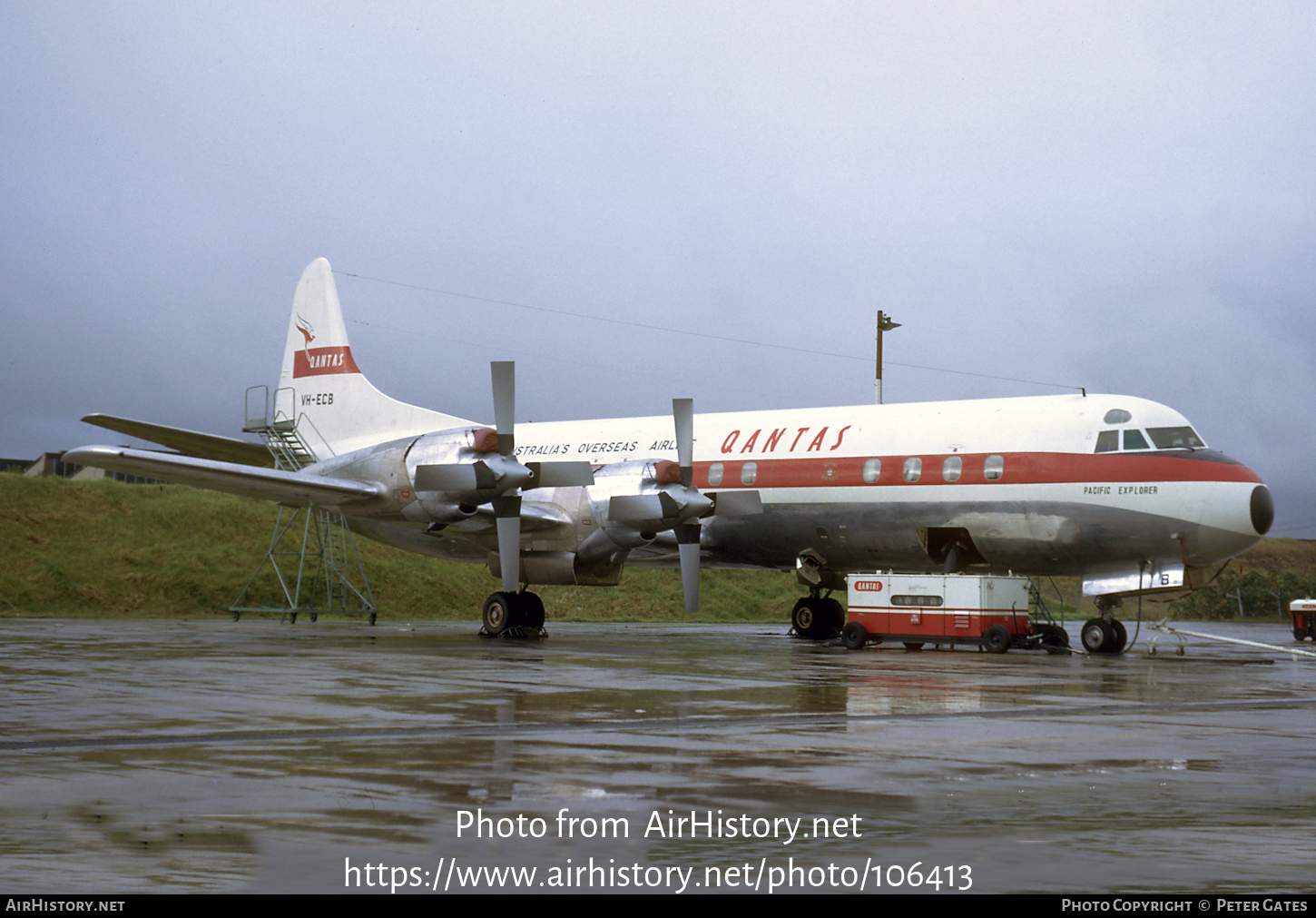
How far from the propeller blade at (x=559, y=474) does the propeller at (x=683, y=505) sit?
86 centimetres

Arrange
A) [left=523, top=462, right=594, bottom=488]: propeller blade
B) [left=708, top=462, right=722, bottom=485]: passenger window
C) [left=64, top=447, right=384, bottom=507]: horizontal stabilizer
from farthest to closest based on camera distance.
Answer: [left=708, top=462, right=722, bottom=485]: passenger window
[left=523, top=462, right=594, bottom=488]: propeller blade
[left=64, top=447, right=384, bottom=507]: horizontal stabilizer

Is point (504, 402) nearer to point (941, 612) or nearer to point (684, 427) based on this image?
point (684, 427)

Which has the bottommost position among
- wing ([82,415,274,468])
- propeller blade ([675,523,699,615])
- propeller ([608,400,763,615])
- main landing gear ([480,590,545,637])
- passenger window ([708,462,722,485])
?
main landing gear ([480,590,545,637])

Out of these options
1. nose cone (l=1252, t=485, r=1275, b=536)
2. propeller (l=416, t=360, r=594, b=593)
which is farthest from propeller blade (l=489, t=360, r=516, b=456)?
nose cone (l=1252, t=485, r=1275, b=536)

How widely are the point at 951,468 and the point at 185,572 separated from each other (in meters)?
28.3

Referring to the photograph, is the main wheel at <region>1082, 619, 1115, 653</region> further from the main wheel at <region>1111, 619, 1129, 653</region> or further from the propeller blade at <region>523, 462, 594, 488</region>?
the propeller blade at <region>523, 462, 594, 488</region>

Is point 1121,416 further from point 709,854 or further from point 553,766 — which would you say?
point 709,854

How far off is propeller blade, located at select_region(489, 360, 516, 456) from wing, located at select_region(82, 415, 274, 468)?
7913 mm

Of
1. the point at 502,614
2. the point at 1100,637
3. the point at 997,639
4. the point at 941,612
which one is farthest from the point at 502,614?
the point at 1100,637

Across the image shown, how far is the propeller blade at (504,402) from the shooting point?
2320 centimetres

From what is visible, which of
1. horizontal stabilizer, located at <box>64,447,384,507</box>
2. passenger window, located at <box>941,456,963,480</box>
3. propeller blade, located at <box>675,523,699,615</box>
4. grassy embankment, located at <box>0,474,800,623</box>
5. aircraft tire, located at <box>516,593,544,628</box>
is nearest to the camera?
horizontal stabilizer, located at <box>64,447,384,507</box>

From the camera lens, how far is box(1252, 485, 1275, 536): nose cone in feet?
71.0

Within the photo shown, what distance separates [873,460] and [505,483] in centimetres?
703

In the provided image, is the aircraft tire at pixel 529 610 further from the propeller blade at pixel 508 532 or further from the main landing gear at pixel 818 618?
the main landing gear at pixel 818 618
